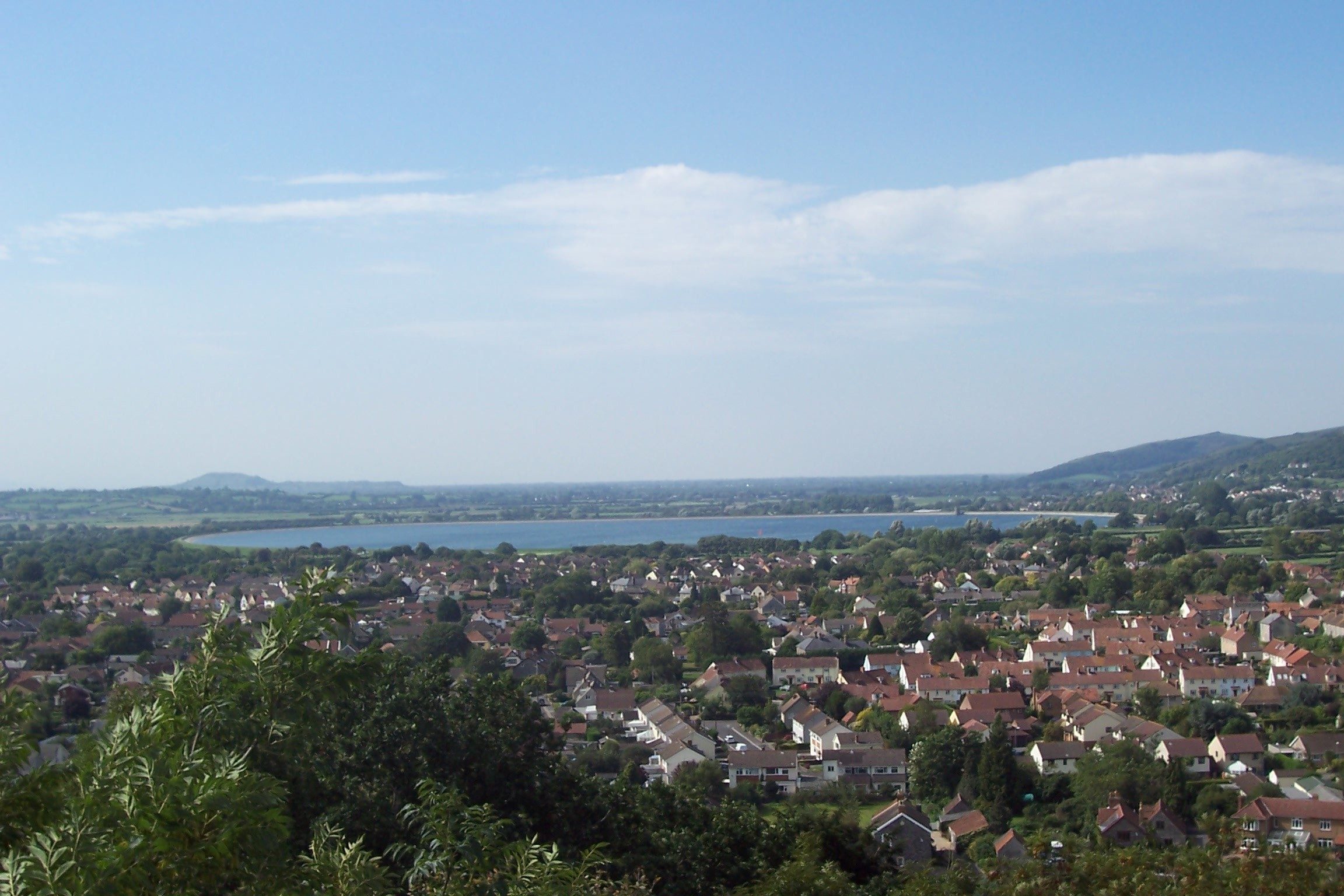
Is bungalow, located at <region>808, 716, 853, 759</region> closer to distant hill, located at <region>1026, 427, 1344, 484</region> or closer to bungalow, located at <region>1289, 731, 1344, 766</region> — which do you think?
bungalow, located at <region>1289, 731, 1344, 766</region>

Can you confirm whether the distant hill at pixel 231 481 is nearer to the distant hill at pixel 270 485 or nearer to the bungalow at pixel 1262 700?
the distant hill at pixel 270 485

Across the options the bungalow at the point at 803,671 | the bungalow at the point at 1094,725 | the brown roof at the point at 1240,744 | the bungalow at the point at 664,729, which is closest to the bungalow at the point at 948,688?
the bungalow at the point at 803,671

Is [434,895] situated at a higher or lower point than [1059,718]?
higher

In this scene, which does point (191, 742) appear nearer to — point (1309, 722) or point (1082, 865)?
point (1082, 865)

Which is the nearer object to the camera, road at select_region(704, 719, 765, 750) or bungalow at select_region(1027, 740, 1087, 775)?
bungalow at select_region(1027, 740, 1087, 775)

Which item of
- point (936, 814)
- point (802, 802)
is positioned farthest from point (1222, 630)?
point (802, 802)

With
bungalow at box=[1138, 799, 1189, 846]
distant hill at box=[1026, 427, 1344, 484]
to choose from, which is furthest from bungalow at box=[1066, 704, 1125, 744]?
distant hill at box=[1026, 427, 1344, 484]
